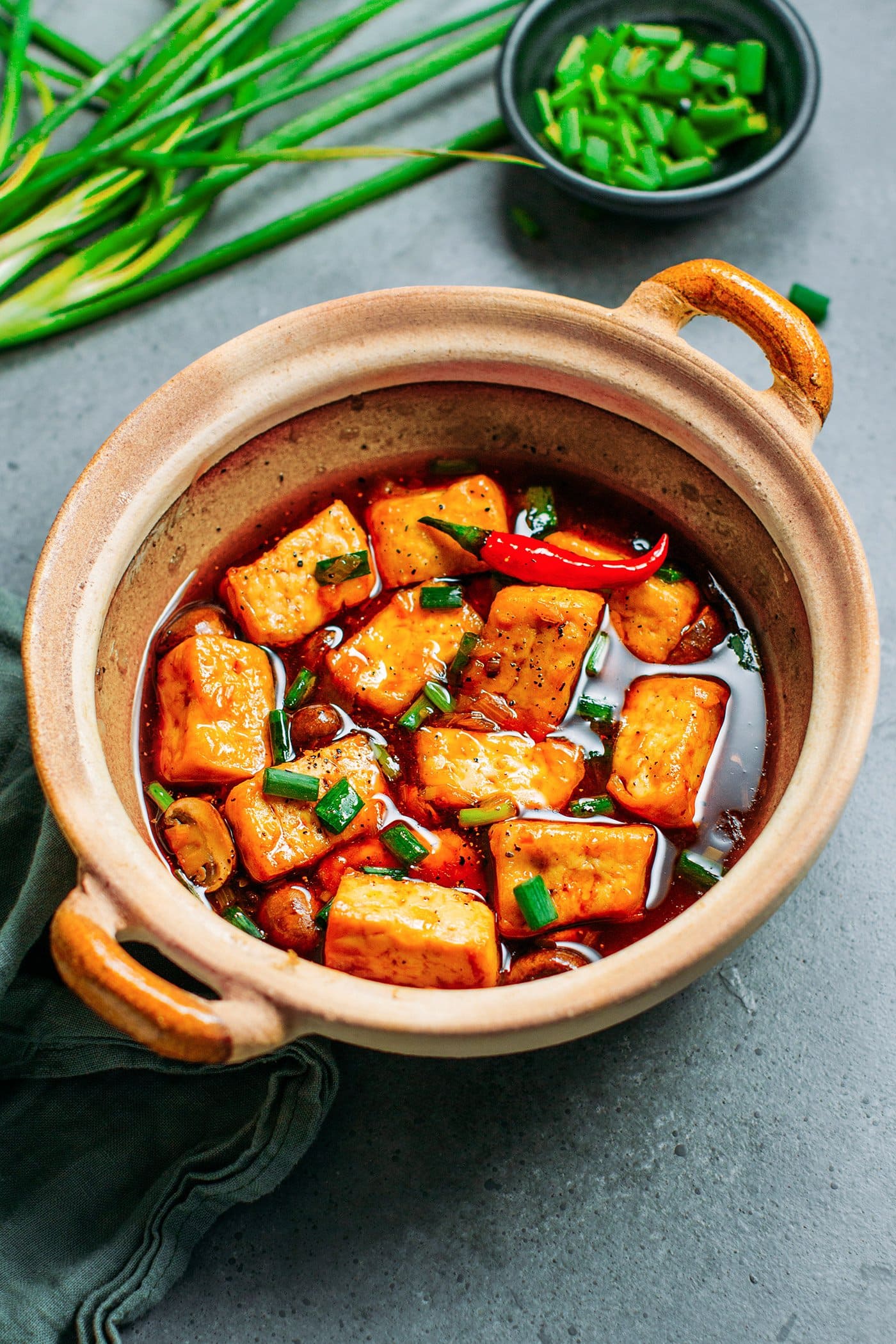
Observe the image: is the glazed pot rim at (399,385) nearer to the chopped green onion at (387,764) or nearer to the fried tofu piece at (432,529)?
the fried tofu piece at (432,529)

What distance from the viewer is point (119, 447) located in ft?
6.48

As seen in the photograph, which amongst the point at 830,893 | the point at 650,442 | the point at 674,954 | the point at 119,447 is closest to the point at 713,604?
the point at 650,442

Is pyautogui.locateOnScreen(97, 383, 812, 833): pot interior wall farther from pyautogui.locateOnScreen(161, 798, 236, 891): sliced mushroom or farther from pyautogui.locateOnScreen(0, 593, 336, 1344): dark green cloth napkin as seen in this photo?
pyautogui.locateOnScreen(0, 593, 336, 1344): dark green cloth napkin

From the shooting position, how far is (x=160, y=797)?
6.92 feet

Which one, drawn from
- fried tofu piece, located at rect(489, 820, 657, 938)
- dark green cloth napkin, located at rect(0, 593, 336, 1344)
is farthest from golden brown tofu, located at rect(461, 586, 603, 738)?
dark green cloth napkin, located at rect(0, 593, 336, 1344)

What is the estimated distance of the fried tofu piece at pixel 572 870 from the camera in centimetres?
198

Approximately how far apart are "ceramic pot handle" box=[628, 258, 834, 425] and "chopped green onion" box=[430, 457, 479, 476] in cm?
57

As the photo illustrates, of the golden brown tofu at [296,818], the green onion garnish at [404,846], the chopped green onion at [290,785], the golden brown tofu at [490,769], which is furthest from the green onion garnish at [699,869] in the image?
the chopped green onion at [290,785]

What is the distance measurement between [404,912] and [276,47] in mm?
2490

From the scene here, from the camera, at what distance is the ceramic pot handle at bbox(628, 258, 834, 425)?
193 cm

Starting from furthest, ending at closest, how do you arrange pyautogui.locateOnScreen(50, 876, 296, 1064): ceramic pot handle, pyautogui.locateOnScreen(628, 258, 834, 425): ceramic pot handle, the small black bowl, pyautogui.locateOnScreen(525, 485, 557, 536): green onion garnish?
the small black bowl < pyautogui.locateOnScreen(525, 485, 557, 536): green onion garnish < pyautogui.locateOnScreen(628, 258, 834, 425): ceramic pot handle < pyautogui.locateOnScreen(50, 876, 296, 1064): ceramic pot handle

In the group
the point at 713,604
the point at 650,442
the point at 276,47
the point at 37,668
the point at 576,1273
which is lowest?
the point at 576,1273

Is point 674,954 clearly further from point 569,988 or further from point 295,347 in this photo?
point 295,347

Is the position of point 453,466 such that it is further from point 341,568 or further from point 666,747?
point 666,747
